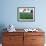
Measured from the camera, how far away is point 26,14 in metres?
4.57

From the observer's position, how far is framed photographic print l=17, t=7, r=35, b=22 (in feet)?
14.9

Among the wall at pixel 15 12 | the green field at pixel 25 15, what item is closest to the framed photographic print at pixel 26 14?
the green field at pixel 25 15

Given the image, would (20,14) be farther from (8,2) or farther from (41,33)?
(41,33)

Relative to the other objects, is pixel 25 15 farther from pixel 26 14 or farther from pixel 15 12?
pixel 15 12

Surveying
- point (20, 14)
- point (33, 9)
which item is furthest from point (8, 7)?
point (33, 9)

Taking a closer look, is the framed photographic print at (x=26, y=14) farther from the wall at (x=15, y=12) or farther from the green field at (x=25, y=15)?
the wall at (x=15, y=12)

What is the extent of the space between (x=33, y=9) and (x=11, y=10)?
74 centimetres

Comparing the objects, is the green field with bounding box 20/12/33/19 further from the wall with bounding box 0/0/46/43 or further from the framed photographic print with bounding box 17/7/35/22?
the wall with bounding box 0/0/46/43

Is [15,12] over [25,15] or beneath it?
over

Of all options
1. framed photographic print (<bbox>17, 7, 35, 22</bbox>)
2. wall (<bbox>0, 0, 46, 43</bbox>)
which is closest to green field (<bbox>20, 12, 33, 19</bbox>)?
framed photographic print (<bbox>17, 7, 35, 22</bbox>)

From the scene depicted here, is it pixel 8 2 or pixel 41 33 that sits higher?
pixel 8 2

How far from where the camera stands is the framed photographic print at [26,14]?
14.9ft

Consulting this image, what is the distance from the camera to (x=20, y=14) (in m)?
4.57

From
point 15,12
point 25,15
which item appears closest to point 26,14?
point 25,15
